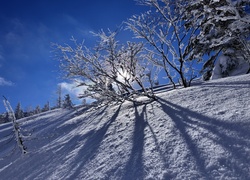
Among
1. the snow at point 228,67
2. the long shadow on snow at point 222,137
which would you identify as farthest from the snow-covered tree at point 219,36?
the long shadow on snow at point 222,137

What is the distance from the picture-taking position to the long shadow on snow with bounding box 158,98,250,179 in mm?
2368

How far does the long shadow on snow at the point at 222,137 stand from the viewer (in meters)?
2.37

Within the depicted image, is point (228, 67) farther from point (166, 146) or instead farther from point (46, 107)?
point (46, 107)

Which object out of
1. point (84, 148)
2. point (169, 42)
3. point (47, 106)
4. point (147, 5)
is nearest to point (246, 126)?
point (84, 148)

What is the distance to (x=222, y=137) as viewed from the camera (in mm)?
3016

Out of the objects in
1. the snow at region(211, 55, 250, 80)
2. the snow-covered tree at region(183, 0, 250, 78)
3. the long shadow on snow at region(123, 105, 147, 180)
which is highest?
the snow-covered tree at region(183, 0, 250, 78)

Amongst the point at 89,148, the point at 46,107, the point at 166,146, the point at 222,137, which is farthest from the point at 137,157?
the point at 46,107

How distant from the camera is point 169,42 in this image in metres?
7.46

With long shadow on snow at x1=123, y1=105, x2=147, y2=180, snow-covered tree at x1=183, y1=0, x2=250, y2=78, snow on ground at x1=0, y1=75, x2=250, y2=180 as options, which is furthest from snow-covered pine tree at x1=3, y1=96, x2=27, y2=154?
snow-covered tree at x1=183, y1=0, x2=250, y2=78

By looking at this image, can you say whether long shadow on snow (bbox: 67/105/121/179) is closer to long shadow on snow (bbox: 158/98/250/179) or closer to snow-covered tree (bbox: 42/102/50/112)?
long shadow on snow (bbox: 158/98/250/179)

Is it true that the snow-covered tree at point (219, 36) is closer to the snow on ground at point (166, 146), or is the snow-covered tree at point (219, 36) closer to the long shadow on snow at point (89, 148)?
the snow on ground at point (166, 146)

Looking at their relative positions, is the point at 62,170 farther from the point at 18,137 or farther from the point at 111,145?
the point at 18,137

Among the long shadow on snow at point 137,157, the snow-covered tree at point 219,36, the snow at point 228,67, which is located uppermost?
the snow-covered tree at point 219,36

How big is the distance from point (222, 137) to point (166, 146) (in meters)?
0.88
